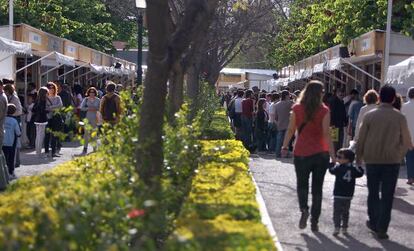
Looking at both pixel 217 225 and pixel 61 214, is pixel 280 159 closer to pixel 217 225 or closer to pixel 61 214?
pixel 217 225

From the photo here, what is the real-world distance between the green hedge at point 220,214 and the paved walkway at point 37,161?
6065 mm

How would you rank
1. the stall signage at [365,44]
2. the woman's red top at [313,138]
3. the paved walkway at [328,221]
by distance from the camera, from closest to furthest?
the paved walkway at [328,221], the woman's red top at [313,138], the stall signage at [365,44]

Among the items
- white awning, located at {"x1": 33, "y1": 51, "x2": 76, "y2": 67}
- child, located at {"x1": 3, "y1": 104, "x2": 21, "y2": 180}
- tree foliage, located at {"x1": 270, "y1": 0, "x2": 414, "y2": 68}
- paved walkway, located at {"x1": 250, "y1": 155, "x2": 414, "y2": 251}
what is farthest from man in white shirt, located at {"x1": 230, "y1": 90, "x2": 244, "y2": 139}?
child, located at {"x1": 3, "y1": 104, "x2": 21, "y2": 180}

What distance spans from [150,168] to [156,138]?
27cm

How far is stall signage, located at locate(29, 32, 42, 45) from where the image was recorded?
22.1 metres

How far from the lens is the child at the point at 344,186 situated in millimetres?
8898

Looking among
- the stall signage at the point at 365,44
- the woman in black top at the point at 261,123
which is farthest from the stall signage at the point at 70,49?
the stall signage at the point at 365,44

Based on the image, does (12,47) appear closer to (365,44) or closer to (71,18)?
(365,44)

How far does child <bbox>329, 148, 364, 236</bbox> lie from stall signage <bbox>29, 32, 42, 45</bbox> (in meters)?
14.6

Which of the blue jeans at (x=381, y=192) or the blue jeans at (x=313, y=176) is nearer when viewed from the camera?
the blue jeans at (x=381, y=192)

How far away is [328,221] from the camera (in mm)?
9734

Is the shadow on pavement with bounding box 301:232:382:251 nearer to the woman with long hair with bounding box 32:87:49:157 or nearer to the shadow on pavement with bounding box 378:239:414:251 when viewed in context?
the shadow on pavement with bounding box 378:239:414:251

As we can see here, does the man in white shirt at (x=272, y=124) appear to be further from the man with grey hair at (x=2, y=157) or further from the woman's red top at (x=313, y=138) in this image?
the woman's red top at (x=313, y=138)

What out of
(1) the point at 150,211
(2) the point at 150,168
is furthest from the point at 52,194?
(2) the point at 150,168
